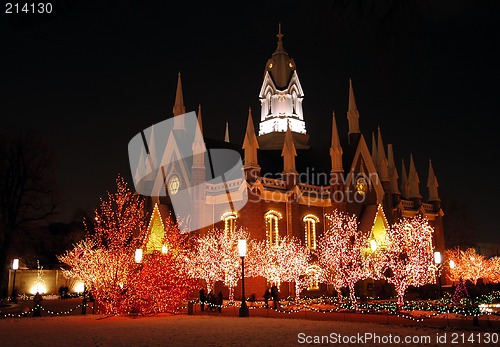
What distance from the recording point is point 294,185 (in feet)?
143

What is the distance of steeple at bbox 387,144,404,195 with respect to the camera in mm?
52500

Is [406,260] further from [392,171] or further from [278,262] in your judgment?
[392,171]

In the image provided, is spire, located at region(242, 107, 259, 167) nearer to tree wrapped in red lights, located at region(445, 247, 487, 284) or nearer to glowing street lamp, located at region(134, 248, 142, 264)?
glowing street lamp, located at region(134, 248, 142, 264)

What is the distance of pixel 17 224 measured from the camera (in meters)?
38.5

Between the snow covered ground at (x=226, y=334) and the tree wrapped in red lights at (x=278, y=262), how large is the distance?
1657 cm

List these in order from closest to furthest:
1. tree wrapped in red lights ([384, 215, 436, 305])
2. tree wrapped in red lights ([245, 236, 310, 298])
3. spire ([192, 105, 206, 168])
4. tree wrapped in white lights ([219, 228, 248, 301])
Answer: tree wrapped in red lights ([384, 215, 436, 305]), tree wrapped in white lights ([219, 228, 248, 301]), tree wrapped in red lights ([245, 236, 310, 298]), spire ([192, 105, 206, 168])

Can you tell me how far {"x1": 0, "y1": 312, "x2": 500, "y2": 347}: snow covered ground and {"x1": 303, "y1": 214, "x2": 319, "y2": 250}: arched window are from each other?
79.8ft

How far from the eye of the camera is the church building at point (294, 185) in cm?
4234

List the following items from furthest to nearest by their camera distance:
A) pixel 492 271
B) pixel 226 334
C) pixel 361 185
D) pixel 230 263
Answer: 1. pixel 492 271
2. pixel 361 185
3. pixel 230 263
4. pixel 226 334

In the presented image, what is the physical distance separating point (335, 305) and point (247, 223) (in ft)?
37.7

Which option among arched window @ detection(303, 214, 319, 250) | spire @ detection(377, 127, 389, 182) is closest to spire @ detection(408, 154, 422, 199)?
spire @ detection(377, 127, 389, 182)

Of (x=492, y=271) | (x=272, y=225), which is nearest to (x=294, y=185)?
(x=272, y=225)

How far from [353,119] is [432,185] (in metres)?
13.5

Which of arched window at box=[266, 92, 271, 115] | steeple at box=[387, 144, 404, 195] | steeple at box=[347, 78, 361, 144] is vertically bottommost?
steeple at box=[387, 144, 404, 195]
